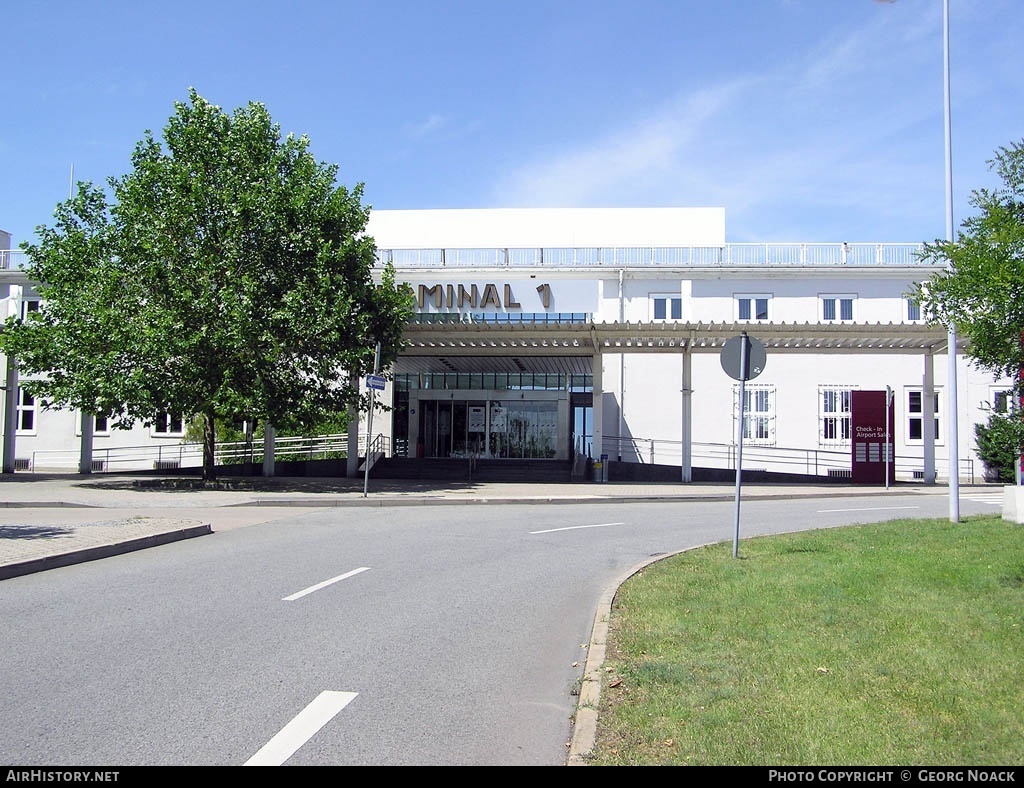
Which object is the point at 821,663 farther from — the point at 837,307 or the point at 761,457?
the point at 837,307

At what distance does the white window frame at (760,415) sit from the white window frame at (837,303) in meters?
4.07

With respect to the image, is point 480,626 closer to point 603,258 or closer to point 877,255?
point 603,258

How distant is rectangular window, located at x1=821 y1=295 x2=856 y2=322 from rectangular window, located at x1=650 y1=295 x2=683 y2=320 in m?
5.95

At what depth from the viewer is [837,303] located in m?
37.5

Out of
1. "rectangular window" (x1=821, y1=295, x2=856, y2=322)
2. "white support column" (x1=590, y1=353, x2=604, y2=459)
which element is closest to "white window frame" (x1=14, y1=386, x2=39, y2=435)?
"white support column" (x1=590, y1=353, x2=604, y2=459)

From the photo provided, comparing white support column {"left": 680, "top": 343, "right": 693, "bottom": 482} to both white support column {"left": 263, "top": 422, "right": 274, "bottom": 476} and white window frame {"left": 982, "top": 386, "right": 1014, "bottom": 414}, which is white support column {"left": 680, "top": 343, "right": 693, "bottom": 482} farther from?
white window frame {"left": 982, "top": 386, "right": 1014, "bottom": 414}

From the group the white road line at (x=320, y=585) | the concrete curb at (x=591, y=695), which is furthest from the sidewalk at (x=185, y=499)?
the concrete curb at (x=591, y=695)

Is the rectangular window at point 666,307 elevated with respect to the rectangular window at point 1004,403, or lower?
elevated

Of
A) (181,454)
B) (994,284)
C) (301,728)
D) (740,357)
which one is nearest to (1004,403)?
(994,284)

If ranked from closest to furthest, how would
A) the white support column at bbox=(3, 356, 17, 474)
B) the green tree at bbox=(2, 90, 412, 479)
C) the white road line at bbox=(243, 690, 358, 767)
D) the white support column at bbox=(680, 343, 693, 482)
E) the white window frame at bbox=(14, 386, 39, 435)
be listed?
the white road line at bbox=(243, 690, 358, 767) < the green tree at bbox=(2, 90, 412, 479) < the white support column at bbox=(680, 343, 693, 482) < the white support column at bbox=(3, 356, 17, 474) < the white window frame at bbox=(14, 386, 39, 435)

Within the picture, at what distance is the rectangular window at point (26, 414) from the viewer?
132 ft

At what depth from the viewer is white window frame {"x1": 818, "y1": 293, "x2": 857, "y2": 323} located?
1469 inches

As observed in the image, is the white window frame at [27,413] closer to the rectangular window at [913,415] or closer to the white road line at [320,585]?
the white road line at [320,585]

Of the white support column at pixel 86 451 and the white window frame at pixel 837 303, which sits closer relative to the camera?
the white support column at pixel 86 451
